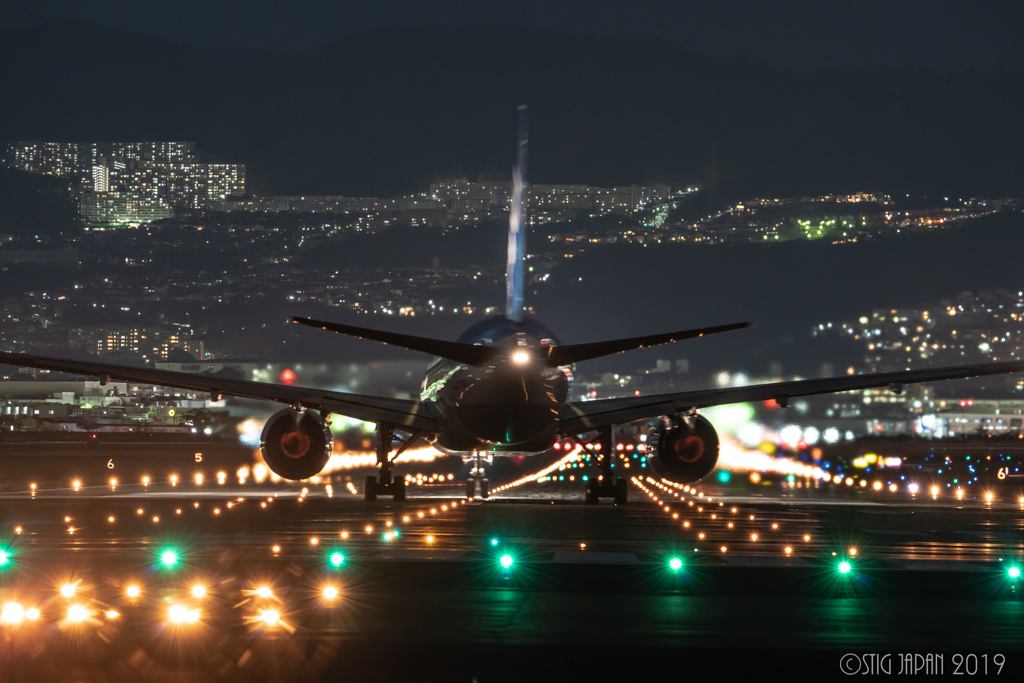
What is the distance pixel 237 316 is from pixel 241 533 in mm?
119956

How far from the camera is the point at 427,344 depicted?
28.8 metres

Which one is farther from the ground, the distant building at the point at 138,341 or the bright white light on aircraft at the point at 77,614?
the distant building at the point at 138,341

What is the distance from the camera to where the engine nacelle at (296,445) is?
1283 inches

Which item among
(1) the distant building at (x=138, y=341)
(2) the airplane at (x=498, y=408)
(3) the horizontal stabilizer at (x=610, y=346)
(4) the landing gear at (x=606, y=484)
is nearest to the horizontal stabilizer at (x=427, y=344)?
(2) the airplane at (x=498, y=408)

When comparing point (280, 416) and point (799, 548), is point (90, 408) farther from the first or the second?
point (799, 548)

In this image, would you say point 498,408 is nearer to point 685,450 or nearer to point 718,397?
point 685,450

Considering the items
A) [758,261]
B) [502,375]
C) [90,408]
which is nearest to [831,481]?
[502,375]

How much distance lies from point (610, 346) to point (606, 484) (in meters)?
6.13

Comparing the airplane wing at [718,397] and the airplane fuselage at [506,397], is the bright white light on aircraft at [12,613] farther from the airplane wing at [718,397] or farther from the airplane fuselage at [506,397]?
the airplane wing at [718,397]

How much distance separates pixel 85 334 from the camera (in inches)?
6422

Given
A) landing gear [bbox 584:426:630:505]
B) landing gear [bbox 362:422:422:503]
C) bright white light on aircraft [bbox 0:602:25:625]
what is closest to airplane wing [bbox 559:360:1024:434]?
landing gear [bbox 584:426:630:505]

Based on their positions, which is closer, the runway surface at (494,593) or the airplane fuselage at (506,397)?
the runway surface at (494,593)

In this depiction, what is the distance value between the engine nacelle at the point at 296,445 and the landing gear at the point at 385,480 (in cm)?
205

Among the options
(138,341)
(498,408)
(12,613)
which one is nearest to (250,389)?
(498,408)
